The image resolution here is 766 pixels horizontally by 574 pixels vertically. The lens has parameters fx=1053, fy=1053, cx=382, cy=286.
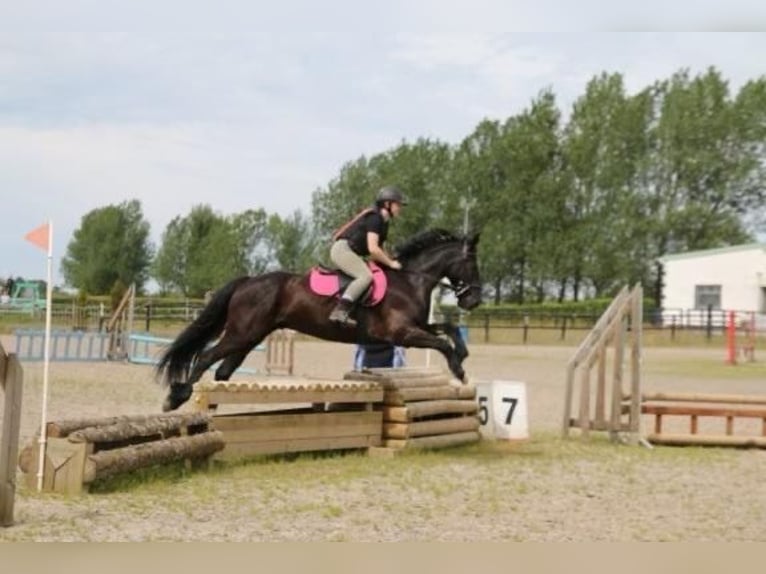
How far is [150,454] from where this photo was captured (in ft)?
21.2

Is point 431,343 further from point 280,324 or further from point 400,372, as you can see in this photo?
point 280,324

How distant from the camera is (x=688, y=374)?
Result: 20.0 meters

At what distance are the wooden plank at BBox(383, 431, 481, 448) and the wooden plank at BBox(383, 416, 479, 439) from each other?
0.03 metres

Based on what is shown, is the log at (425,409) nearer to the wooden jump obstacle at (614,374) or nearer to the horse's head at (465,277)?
the horse's head at (465,277)

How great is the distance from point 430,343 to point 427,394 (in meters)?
0.99

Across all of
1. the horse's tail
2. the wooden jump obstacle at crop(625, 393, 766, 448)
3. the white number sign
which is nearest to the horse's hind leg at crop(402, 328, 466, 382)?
the horse's tail

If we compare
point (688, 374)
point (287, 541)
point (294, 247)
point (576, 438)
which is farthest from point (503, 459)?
point (294, 247)

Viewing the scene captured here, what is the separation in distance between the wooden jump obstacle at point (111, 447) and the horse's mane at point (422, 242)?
2416 mm

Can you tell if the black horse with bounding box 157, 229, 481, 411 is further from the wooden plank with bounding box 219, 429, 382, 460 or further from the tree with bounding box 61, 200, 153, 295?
the tree with bounding box 61, 200, 153, 295

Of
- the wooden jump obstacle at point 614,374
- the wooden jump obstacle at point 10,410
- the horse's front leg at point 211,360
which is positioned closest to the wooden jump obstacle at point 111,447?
the wooden jump obstacle at point 10,410

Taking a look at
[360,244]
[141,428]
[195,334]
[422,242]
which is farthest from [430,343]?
[141,428]

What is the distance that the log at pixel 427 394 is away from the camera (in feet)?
28.5

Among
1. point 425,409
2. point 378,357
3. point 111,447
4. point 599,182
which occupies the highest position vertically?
point 599,182

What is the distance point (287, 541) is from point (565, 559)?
4.21 ft
